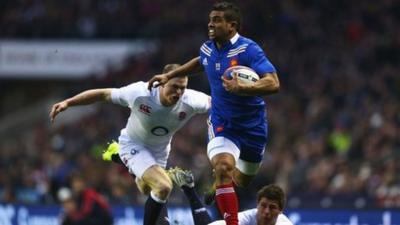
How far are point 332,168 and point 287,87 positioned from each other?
16.6 ft

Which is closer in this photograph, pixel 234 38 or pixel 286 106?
pixel 234 38

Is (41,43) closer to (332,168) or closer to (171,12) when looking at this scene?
(171,12)

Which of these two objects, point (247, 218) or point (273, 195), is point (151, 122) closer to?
point (247, 218)

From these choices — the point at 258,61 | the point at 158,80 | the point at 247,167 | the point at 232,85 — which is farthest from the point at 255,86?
the point at 247,167

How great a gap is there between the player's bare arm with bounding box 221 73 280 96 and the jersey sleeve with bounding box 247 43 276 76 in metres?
0.10

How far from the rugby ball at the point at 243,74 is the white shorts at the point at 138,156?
6.64 feet

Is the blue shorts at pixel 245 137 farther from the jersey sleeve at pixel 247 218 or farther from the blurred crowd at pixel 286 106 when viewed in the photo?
the blurred crowd at pixel 286 106

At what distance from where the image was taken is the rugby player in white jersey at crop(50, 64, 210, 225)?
41.4 ft

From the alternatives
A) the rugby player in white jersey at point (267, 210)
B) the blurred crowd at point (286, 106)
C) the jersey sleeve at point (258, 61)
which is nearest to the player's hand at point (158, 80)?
the jersey sleeve at point (258, 61)

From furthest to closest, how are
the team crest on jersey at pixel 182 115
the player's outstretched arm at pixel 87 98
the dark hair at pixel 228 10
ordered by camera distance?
the team crest on jersey at pixel 182 115 → the player's outstretched arm at pixel 87 98 → the dark hair at pixel 228 10

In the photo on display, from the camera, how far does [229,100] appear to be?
11742 mm

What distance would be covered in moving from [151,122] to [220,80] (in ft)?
5.06

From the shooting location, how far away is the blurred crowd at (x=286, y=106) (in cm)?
1880

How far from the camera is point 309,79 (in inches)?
918
